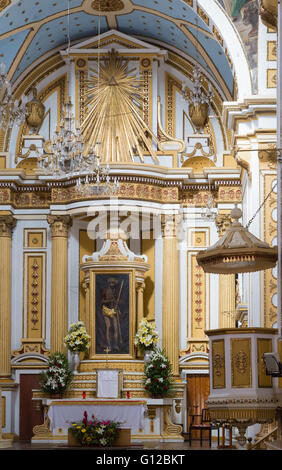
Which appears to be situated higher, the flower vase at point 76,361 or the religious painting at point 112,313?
the religious painting at point 112,313

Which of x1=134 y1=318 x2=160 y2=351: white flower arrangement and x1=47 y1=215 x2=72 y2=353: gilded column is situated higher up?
x1=47 y1=215 x2=72 y2=353: gilded column

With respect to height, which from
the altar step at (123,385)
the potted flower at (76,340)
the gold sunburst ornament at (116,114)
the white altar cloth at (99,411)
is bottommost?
the white altar cloth at (99,411)

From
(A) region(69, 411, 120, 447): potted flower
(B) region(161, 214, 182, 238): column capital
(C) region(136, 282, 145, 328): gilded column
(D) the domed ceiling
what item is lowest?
(A) region(69, 411, 120, 447): potted flower

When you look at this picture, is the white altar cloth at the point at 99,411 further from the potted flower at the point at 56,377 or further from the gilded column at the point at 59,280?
the gilded column at the point at 59,280

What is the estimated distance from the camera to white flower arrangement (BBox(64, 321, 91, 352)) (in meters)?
21.5

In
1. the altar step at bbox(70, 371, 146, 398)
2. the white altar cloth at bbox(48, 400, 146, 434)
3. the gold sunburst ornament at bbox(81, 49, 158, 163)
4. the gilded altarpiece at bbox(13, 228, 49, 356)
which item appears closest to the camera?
the white altar cloth at bbox(48, 400, 146, 434)

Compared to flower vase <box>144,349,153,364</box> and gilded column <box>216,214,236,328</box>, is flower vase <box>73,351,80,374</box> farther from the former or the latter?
gilded column <box>216,214,236,328</box>

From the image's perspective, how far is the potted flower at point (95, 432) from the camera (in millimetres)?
18469

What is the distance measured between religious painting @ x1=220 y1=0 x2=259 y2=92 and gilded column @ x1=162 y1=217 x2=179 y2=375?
18.0 feet

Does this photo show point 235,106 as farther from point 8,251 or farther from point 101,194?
point 8,251

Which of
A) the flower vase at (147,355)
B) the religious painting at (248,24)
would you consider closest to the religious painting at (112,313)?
the flower vase at (147,355)

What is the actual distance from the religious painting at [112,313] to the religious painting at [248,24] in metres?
6.08

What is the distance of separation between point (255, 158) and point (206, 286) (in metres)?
6.18

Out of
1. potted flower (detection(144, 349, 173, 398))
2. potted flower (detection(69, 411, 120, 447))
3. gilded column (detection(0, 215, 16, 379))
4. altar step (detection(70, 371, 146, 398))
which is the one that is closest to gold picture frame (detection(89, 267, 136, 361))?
altar step (detection(70, 371, 146, 398))
